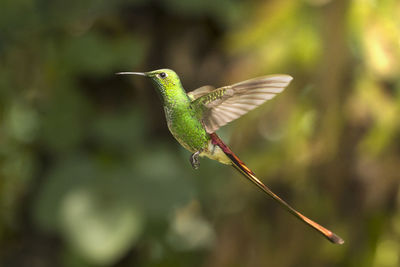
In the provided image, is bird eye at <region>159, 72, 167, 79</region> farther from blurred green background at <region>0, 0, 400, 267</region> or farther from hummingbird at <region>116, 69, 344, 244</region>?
blurred green background at <region>0, 0, 400, 267</region>

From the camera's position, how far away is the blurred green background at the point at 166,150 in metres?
0.94

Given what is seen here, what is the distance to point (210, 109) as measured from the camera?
0.78 ft

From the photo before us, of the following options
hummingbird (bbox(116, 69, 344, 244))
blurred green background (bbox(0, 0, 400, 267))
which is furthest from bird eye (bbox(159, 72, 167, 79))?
blurred green background (bbox(0, 0, 400, 267))

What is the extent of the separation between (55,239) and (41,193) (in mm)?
283

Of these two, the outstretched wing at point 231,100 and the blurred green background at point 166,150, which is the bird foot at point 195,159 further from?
the blurred green background at point 166,150

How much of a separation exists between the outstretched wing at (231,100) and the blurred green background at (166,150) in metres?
0.52

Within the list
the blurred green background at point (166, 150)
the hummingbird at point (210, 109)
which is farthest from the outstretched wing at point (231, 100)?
the blurred green background at point (166, 150)

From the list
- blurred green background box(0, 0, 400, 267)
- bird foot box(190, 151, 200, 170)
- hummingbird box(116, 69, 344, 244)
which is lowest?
blurred green background box(0, 0, 400, 267)

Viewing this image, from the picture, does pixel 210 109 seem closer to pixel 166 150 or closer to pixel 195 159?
pixel 195 159

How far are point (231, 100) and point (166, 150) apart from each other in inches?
52.6

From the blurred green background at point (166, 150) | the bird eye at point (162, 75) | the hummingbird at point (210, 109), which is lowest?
the blurred green background at point (166, 150)

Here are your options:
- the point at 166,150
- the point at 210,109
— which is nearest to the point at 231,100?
the point at 210,109

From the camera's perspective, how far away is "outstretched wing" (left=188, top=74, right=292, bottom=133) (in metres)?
0.22

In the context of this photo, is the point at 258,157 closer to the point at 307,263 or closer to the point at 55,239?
the point at 307,263
